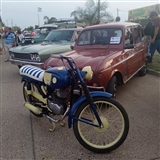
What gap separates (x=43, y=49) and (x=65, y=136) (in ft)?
11.4

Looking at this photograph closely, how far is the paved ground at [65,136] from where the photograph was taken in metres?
2.60

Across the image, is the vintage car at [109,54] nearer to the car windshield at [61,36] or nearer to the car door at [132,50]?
the car door at [132,50]

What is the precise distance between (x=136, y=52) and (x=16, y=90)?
11.2 ft

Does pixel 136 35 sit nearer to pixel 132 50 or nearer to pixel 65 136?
pixel 132 50

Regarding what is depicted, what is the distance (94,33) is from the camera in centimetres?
489

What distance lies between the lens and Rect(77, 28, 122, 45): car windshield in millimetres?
4559

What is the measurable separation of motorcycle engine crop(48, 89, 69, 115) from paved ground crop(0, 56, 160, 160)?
0.47 meters

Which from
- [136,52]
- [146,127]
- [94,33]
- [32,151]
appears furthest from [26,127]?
[136,52]

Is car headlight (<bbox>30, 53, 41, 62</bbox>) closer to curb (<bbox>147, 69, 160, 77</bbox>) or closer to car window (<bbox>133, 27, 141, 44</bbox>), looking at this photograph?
car window (<bbox>133, 27, 141, 44</bbox>)

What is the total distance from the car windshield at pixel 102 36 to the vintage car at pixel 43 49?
1234 mm

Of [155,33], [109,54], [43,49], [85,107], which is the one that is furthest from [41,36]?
[85,107]

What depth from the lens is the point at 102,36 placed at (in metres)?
4.73

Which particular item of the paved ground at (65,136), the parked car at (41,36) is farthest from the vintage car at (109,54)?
the parked car at (41,36)

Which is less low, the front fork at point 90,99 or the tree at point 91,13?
the tree at point 91,13
